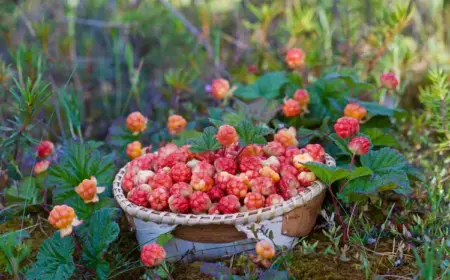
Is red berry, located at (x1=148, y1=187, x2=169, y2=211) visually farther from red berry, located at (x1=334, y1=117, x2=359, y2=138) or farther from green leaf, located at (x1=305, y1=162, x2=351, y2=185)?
red berry, located at (x1=334, y1=117, x2=359, y2=138)

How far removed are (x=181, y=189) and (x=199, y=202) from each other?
6cm

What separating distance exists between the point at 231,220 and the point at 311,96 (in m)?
0.73

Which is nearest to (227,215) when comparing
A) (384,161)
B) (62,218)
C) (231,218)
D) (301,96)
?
(231,218)

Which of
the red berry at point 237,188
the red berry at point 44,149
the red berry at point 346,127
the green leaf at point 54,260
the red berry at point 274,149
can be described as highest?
the red berry at point 346,127

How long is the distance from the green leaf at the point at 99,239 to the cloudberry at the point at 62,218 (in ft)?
0.31

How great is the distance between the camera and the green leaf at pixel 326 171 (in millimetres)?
1275

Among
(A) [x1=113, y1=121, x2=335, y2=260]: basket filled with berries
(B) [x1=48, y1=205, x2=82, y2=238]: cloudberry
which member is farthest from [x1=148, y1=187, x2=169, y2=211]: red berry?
(B) [x1=48, y1=205, x2=82, y2=238]: cloudberry

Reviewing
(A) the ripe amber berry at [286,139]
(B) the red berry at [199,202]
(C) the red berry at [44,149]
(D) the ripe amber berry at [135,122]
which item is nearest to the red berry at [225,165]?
(B) the red berry at [199,202]

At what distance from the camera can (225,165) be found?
1.39 m

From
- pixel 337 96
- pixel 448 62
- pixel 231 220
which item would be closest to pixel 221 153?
pixel 231 220

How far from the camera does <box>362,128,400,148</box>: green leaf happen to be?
1628 mm

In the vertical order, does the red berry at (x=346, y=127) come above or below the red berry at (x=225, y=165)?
above

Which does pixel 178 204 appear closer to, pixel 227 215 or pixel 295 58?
pixel 227 215

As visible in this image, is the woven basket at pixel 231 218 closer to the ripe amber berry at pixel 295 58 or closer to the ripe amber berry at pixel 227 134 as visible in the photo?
the ripe amber berry at pixel 227 134
